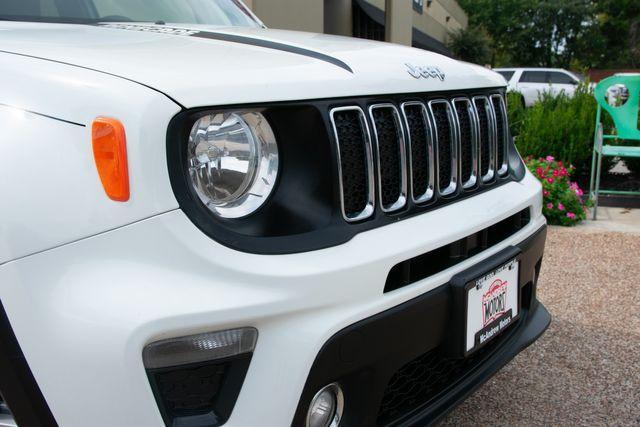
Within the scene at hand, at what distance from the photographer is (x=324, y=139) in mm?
1456

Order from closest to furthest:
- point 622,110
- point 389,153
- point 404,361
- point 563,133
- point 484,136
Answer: point 404,361, point 389,153, point 484,136, point 622,110, point 563,133

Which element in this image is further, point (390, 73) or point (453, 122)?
point (453, 122)

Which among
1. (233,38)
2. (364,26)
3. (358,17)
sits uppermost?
(358,17)

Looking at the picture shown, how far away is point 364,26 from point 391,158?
16.5 meters

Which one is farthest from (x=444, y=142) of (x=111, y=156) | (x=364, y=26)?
(x=364, y=26)

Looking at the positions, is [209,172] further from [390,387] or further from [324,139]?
[390,387]

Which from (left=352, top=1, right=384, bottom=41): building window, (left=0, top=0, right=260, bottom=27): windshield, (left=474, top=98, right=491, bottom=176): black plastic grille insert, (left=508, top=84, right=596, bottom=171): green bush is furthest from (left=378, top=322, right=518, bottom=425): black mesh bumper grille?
(left=352, top=1, right=384, bottom=41): building window

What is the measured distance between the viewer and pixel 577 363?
9.27 ft

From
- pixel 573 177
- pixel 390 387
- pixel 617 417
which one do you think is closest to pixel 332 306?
pixel 390 387

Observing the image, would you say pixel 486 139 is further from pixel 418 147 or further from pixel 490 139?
pixel 418 147

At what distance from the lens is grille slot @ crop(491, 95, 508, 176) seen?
2281 mm

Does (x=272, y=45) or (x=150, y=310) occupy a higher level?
(x=272, y=45)

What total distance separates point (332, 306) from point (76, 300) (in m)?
0.53

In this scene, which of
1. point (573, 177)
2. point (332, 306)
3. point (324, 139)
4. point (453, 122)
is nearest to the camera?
point (332, 306)
